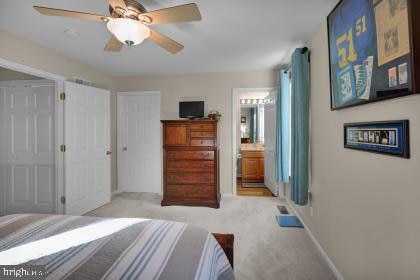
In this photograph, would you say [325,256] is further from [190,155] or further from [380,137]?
[190,155]

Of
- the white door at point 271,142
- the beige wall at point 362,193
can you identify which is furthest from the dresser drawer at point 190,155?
the beige wall at point 362,193

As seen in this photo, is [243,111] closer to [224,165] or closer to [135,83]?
[224,165]

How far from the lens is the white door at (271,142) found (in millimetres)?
3773

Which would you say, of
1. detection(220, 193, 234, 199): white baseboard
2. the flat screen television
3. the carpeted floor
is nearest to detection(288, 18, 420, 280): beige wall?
the carpeted floor

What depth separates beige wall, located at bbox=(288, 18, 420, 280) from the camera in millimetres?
1002

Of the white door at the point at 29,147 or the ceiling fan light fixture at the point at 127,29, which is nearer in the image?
the ceiling fan light fixture at the point at 127,29

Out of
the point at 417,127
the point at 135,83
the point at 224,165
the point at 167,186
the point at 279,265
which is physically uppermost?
the point at 135,83

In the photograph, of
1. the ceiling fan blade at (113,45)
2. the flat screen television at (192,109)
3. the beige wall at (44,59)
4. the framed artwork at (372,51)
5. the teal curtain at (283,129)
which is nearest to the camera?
the framed artwork at (372,51)

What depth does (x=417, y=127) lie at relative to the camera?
0.95m

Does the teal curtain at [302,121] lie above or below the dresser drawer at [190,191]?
above

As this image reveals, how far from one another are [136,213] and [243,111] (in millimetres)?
4292

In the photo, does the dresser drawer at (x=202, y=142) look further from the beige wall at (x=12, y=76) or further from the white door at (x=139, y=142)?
the beige wall at (x=12, y=76)

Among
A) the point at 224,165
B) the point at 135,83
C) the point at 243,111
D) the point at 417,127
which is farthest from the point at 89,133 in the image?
the point at 243,111

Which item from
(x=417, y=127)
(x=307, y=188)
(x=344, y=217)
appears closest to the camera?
(x=417, y=127)
